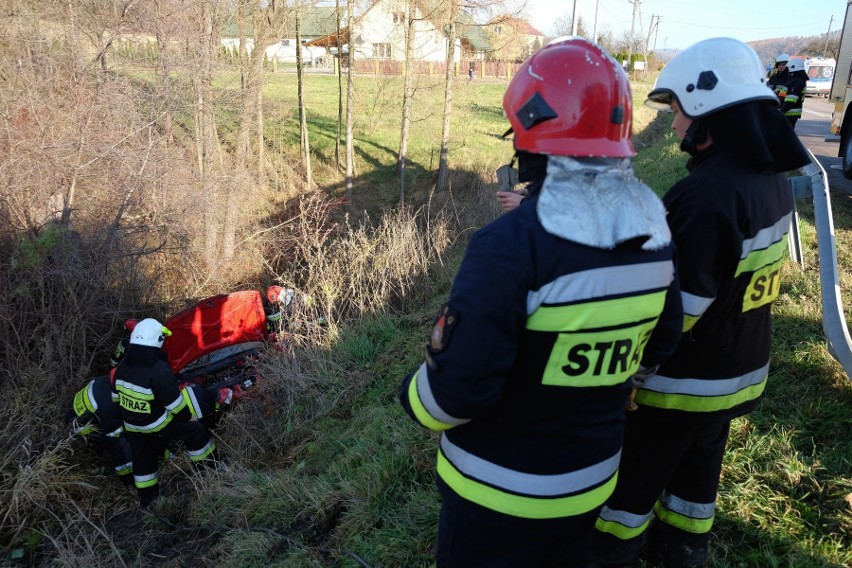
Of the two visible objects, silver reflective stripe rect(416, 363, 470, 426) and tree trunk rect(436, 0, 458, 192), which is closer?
silver reflective stripe rect(416, 363, 470, 426)

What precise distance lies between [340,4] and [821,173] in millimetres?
16016

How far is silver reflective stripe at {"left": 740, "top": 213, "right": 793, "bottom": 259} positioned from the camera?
6.64 feet

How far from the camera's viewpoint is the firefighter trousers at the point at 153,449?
5.52 meters

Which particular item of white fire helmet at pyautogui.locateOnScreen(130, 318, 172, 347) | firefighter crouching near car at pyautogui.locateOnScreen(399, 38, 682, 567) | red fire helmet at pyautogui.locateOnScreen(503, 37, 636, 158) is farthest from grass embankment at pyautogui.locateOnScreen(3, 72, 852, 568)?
red fire helmet at pyautogui.locateOnScreen(503, 37, 636, 158)

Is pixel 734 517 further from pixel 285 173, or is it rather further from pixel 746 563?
pixel 285 173

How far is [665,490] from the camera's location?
96.1 inches

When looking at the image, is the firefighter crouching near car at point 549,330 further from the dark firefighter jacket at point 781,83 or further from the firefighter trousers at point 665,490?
the dark firefighter jacket at point 781,83

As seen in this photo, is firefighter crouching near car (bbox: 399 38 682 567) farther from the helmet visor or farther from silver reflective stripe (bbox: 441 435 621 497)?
the helmet visor

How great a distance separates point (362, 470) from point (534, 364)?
8.99ft

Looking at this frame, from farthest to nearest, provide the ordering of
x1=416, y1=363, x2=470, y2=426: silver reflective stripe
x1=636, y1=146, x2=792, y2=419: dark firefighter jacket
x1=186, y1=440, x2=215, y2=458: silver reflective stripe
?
x1=186, y1=440, x2=215, y2=458: silver reflective stripe → x1=636, y1=146, x2=792, y2=419: dark firefighter jacket → x1=416, y1=363, x2=470, y2=426: silver reflective stripe

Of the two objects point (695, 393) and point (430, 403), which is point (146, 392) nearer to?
point (430, 403)

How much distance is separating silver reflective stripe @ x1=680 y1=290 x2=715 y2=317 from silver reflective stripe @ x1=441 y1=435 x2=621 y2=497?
26.6 inches

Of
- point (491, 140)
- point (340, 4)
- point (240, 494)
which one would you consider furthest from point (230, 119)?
point (240, 494)

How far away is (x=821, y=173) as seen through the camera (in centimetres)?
362
